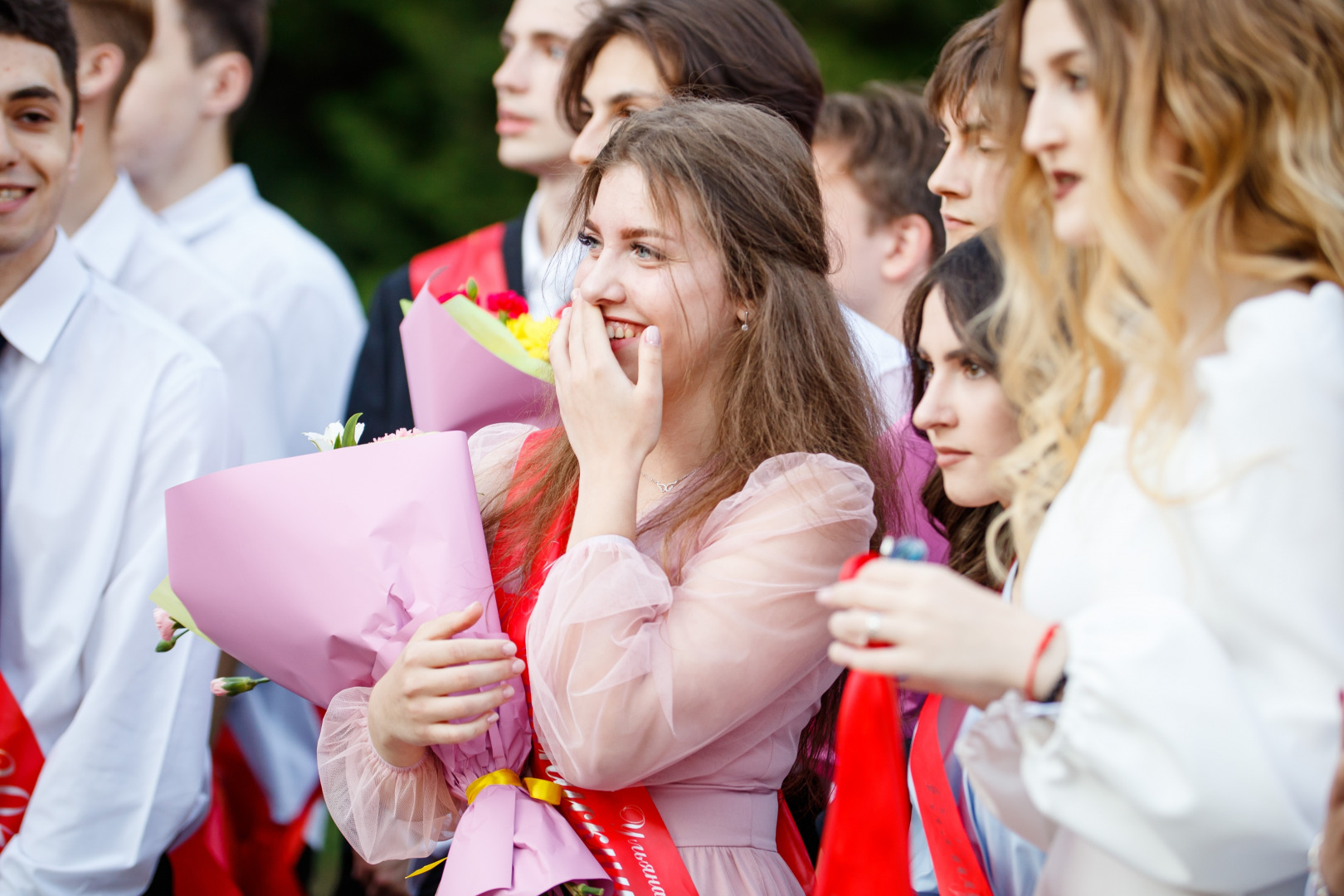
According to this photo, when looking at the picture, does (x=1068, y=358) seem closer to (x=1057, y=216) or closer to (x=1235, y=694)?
(x=1057, y=216)

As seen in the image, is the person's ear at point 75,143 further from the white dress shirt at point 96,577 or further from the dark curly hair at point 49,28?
the white dress shirt at point 96,577

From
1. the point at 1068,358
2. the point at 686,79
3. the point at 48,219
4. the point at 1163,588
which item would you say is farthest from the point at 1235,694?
the point at 48,219

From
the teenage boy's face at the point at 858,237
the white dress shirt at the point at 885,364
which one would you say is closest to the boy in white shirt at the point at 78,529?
the white dress shirt at the point at 885,364

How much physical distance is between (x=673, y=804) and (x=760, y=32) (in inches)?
76.7

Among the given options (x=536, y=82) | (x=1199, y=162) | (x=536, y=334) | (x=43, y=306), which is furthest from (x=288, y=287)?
(x=1199, y=162)

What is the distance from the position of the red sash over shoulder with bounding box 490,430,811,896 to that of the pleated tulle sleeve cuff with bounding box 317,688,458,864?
7.3 inches

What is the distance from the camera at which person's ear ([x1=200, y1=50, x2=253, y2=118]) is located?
4.50 metres

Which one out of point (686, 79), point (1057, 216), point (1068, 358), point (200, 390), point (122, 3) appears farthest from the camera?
point (122, 3)

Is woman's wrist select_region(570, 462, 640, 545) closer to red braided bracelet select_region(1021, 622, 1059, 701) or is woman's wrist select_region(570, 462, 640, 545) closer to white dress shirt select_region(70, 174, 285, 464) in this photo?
red braided bracelet select_region(1021, 622, 1059, 701)

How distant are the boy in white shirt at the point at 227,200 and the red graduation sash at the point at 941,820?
2.67m

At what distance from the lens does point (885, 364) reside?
2895 mm

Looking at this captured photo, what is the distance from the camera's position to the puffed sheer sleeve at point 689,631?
1791 mm

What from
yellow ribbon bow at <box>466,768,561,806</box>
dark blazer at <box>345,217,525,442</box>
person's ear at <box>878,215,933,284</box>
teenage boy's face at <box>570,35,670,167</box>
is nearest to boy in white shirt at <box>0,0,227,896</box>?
dark blazer at <box>345,217,525,442</box>

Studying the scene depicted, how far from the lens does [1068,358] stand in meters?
1.66
